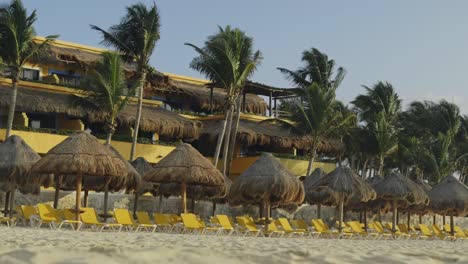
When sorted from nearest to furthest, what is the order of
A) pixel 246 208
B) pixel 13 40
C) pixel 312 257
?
pixel 312 257
pixel 13 40
pixel 246 208

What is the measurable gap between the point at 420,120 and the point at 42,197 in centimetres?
3001

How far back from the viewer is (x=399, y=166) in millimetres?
47406

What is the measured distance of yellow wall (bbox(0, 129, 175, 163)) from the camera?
2881cm

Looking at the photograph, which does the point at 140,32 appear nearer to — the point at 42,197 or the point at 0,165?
the point at 42,197

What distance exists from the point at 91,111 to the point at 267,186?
460 inches

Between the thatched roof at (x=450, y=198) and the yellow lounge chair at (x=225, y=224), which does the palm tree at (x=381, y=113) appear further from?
the yellow lounge chair at (x=225, y=224)

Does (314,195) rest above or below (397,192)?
below

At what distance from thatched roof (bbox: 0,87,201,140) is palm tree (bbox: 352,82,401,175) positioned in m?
9.92

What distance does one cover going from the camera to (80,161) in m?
18.2

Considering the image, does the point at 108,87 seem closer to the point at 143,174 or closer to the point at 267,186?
the point at 143,174

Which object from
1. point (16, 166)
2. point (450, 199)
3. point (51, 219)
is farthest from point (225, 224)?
point (450, 199)

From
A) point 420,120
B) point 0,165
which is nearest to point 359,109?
point 420,120

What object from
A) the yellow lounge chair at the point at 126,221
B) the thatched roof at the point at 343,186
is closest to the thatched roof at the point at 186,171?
the yellow lounge chair at the point at 126,221

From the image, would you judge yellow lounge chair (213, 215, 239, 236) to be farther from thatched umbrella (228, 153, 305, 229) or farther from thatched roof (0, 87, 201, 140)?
thatched roof (0, 87, 201, 140)
